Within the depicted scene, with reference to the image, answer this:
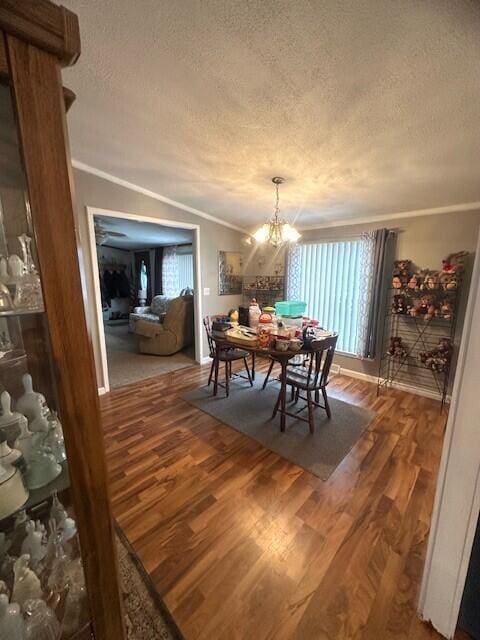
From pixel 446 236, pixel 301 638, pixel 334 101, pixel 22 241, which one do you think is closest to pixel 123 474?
pixel 301 638

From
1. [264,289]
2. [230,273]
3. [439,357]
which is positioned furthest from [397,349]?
[230,273]

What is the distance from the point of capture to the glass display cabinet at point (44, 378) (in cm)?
53

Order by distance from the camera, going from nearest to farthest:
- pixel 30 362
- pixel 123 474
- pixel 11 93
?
pixel 11 93, pixel 30 362, pixel 123 474

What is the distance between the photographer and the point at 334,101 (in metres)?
1.49

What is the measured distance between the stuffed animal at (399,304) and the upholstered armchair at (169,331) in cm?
316

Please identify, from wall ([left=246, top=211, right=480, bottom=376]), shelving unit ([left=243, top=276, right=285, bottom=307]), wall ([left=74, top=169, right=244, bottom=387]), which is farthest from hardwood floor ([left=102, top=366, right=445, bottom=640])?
shelving unit ([left=243, top=276, right=285, bottom=307])

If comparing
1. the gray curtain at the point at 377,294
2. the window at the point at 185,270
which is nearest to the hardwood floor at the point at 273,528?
the gray curtain at the point at 377,294

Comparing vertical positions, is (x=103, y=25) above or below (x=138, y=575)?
above

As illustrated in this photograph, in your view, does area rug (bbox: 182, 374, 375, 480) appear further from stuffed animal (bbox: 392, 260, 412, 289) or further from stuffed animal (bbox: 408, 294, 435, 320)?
stuffed animal (bbox: 392, 260, 412, 289)

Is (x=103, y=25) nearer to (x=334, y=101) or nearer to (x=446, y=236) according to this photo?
(x=334, y=101)

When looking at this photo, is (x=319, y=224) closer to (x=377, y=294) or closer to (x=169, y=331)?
(x=377, y=294)

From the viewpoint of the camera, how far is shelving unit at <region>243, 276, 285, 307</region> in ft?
14.4

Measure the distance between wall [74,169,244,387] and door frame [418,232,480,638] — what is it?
210cm

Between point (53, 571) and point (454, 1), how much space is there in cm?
250
